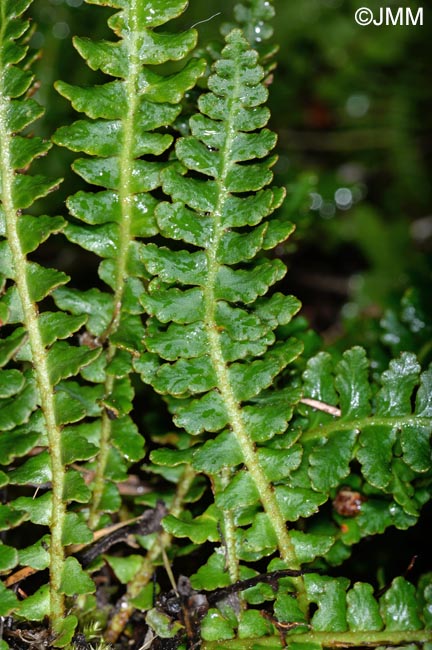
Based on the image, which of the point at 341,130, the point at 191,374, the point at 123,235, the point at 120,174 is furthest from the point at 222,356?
the point at 341,130

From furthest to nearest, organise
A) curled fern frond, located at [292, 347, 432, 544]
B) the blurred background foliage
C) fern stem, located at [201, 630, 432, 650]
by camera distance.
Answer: the blurred background foliage, curled fern frond, located at [292, 347, 432, 544], fern stem, located at [201, 630, 432, 650]

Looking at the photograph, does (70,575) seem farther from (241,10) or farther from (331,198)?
(331,198)

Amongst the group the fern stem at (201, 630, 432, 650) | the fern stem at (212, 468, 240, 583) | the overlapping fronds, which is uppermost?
the overlapping fronds

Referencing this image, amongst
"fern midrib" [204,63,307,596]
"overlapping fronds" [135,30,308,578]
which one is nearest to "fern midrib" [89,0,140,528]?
"overlapping fronds" [135,30,308,578]

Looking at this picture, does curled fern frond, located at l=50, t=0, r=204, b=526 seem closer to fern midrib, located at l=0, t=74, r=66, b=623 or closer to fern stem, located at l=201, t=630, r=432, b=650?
fern midrib, located at l=0, t=74, r=66, b=623

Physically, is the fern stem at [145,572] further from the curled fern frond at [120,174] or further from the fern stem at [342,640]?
the fern stem at [342,640]

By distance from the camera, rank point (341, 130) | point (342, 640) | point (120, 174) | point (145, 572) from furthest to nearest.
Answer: point (341, 130) → point (145, 572) → point (120, 174) → point (342, 640)

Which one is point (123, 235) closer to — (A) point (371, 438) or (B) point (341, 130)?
(A) point (371, 438)
